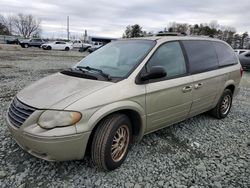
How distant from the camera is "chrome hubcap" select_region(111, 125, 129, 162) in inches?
114

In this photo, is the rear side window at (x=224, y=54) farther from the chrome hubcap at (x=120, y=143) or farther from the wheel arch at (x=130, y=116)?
the chrome hubcap at (x=120, y=143)

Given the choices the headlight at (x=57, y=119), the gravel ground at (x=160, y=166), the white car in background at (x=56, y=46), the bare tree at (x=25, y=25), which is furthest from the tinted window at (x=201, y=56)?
the bare tree at (x=25, y=25)

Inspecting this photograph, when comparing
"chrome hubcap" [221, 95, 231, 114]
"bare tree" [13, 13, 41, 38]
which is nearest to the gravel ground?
"chrome hubcap" [221, 95, 231, 114]

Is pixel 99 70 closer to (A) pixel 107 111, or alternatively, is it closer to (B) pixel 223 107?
(A) pixel 107 111

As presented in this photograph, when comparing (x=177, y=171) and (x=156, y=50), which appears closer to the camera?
(x=177, y=171)

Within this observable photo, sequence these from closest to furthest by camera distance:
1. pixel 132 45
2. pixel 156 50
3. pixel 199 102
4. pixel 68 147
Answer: pixel 68 147, pixel 156 50, pixel 132 45, pixel 199 102

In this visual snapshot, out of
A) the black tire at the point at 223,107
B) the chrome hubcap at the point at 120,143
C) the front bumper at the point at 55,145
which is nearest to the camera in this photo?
the front bumper at the point at 55,145

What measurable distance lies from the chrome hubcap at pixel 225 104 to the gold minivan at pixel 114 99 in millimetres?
678

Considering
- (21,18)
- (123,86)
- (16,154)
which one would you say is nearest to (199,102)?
(123,86)

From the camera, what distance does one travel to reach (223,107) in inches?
196

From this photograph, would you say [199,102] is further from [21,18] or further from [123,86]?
[21,18]

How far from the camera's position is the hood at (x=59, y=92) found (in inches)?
99.8

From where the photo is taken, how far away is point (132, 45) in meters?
3.66

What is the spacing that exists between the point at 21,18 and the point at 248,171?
96.9 metres
